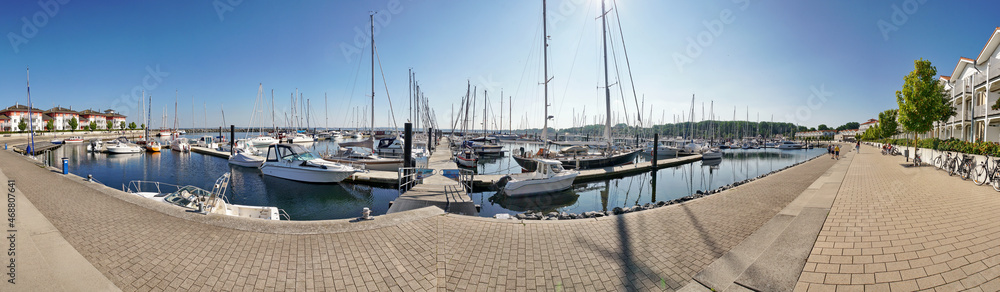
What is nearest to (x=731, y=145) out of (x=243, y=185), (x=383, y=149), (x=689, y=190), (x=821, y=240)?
(x=689, y=190)

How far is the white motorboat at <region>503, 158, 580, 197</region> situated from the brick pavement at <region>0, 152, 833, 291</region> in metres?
7.62

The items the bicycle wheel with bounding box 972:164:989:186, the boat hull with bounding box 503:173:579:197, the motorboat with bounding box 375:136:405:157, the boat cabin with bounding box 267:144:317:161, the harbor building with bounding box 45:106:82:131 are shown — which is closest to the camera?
the bicycle wheel with bounding box 972:164:989:186

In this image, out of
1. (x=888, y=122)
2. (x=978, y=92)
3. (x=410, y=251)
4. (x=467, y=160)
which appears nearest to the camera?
(x=410, y=251)

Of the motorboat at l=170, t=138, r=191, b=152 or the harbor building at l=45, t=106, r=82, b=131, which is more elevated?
the harbor building at l=45, t=106, r=82, b=131

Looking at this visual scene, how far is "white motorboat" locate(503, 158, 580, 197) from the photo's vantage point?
15.1 m

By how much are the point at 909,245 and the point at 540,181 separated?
1118cm

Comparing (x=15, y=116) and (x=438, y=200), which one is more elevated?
(x=15, y=116)

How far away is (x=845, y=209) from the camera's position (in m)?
7.61

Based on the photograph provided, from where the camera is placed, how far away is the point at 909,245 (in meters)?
4.96

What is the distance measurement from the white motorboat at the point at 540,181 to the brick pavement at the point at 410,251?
25.0 ft

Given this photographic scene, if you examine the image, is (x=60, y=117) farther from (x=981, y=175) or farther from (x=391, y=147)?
(x=981, y=175)

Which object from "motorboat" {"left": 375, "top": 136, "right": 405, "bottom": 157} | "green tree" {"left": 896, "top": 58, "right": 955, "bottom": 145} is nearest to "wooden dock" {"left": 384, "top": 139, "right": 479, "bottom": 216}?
"motorboat" {"left": 375, "top": 136, "right": 405, "bottom": 157}

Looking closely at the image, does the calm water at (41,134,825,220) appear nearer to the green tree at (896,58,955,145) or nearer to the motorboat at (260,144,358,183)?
the motorboat at (260,144,358,183)

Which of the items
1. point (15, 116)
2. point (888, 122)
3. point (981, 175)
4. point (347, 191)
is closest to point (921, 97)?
point (981, 175)
